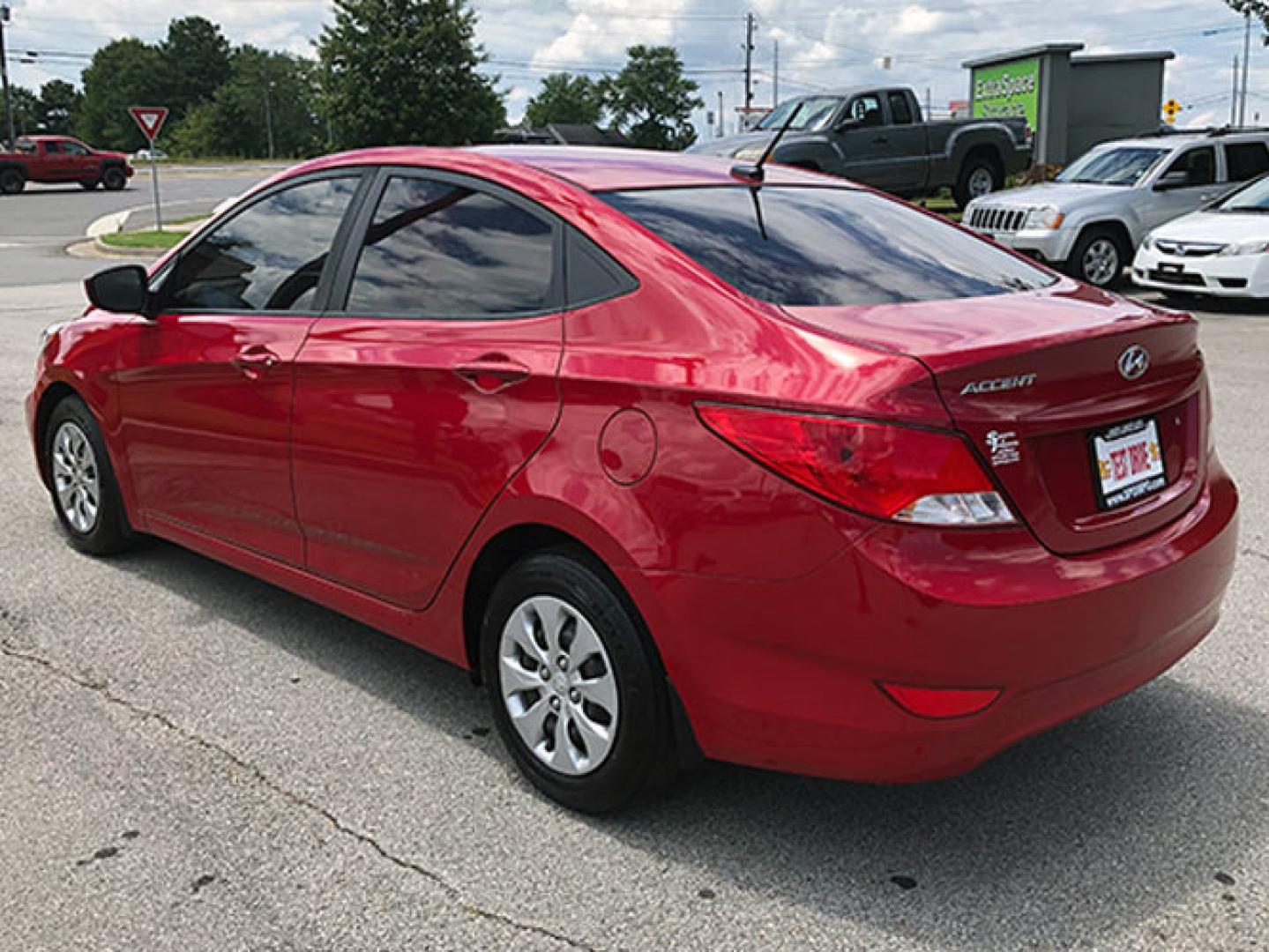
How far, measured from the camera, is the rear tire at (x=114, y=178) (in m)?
44.8

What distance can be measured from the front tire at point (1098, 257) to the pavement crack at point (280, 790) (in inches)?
516

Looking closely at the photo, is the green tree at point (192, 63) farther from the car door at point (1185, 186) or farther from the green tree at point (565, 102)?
the car door at point (1185, 186)

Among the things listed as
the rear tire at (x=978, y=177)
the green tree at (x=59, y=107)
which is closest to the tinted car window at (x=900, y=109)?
the rear tire at (x=978, y=177)

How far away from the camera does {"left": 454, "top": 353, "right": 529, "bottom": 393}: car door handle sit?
3.19 metres

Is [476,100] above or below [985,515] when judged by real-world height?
above

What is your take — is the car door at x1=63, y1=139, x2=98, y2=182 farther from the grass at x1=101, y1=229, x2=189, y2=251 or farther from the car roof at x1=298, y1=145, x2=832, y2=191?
the car roof at x1=298, y1=145, x2=832, y2=191

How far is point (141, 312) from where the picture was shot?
15.0 feet

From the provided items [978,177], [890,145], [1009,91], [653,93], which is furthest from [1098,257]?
[653,93]

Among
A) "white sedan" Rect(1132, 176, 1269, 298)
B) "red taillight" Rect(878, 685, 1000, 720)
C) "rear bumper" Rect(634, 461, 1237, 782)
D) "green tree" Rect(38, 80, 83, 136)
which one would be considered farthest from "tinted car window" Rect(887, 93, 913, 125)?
"green tree" Rect(38, 80, 83, 136)

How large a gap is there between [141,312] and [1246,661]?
392cm

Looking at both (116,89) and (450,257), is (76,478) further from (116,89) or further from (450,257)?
(116,89)

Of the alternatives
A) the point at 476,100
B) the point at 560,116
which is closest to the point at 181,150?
the point at 560,116

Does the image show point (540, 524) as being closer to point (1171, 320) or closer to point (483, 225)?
point (483, 225)

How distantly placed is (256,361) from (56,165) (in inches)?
1764
